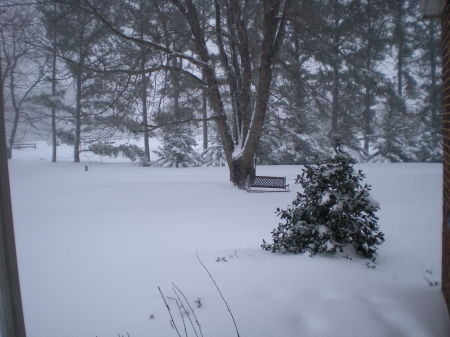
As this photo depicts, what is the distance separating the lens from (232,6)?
8859 mm

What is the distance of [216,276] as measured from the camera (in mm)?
3189

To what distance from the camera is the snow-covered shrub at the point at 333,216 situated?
3.42 metres

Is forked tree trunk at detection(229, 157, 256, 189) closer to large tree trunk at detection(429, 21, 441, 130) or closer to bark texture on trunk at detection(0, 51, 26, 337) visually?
large tree trunk at detection(429, 21, 441, 130)

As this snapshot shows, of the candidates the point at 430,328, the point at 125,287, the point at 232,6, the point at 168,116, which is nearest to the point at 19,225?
the point at 125,287

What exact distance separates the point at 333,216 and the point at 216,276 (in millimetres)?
1377

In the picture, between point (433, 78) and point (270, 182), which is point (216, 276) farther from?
point (433, 78)

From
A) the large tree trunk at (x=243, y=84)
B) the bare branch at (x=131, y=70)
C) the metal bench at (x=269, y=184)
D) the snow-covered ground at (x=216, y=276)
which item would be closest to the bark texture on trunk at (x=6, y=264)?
the snow-covered ground at (x=216, y=276)

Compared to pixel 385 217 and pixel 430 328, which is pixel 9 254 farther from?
pixel 385 217

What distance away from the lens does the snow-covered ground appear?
2.44 m

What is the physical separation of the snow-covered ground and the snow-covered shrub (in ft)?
0.61

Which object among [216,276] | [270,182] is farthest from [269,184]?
[216,276]

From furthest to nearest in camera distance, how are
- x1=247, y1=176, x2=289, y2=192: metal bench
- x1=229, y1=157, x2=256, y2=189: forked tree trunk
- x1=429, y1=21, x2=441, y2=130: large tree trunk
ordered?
x1=229, y1=157, x2=256, y2=189: forked tree trunk, x1=247, y1=176, x2=289, y2=192: metal bench, x1=429, y1=21, x2=441, y2=130: large tree trunk

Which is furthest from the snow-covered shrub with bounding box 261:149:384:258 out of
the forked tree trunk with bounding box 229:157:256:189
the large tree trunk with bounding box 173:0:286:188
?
the forked tree trunk with bounding box 229:157:256:189

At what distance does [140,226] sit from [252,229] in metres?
1.95
